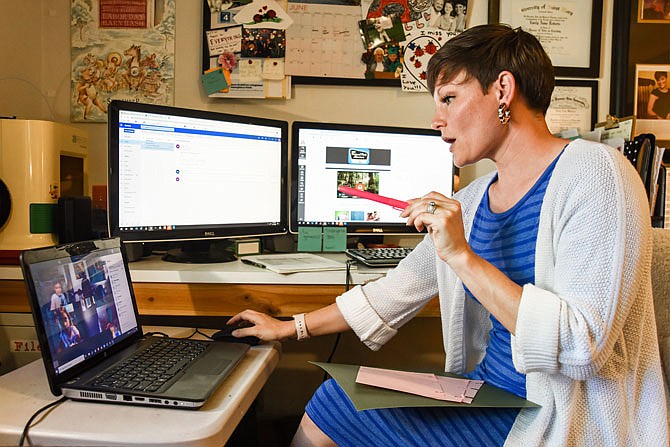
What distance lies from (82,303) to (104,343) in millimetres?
96

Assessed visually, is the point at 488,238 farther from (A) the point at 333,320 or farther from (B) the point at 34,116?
(B) the point at 34,116

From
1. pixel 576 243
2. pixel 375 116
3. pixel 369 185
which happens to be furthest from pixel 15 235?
pixel 576 243

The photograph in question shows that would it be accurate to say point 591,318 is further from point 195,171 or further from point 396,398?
point 195,171

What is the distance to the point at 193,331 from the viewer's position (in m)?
1.29

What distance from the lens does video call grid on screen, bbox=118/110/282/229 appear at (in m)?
1.33

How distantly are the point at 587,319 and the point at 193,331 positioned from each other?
847 mm

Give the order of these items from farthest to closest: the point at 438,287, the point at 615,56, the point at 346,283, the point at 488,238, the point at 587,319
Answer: the point at 615,56 < the point at 346,283 < the point at 438,287 < the point at 488,238 < the point at 587,319

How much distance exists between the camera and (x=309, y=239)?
5.51 feet

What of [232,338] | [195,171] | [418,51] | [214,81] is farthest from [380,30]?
[232,338]

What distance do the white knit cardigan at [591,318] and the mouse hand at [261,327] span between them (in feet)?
1.65

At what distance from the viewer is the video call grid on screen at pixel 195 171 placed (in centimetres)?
133

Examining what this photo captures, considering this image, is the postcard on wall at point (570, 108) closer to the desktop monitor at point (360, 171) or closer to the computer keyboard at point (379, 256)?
the desktop monitor at point (360, 171)

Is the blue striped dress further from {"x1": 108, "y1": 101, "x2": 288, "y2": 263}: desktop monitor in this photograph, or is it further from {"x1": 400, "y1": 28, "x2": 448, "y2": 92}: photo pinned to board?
{"x1": 400, "y1": 28, "x2": 448, "y2": 92}: photo pinned to board

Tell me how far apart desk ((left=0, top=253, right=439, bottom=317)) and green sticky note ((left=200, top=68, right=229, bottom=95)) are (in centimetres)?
67
